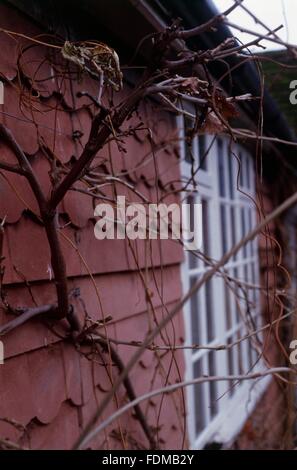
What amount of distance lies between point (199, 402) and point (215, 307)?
631mm

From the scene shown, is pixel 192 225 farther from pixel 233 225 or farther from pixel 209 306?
pixel 233 225

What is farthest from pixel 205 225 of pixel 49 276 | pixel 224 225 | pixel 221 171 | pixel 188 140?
pixel 49 276

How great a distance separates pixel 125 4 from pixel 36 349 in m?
1.11

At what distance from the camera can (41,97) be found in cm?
151

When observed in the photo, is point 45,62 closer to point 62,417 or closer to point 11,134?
point 11,134

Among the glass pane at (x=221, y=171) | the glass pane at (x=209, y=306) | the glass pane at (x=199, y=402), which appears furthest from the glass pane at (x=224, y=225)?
Answer: the glass pane at (x=199, y=402)

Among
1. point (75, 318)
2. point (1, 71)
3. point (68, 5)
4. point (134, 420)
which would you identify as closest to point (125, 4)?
point (68, 5)

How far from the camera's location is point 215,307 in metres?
3.38

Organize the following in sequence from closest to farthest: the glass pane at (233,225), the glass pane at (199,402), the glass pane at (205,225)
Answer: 1. the glass pane at (199,402)
2. the glass pane at (205,225)
3. the glass pane at (233,225)

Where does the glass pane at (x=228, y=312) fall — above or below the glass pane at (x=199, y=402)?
above

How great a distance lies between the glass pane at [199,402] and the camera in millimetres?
3014

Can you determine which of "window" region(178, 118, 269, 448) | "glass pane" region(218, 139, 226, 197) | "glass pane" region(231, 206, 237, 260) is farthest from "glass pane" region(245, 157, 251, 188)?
"glass pane" region(218, 139, 226, 197)

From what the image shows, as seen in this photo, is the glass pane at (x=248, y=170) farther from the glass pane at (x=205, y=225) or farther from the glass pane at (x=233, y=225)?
the glass pane at (x=205, y=225)

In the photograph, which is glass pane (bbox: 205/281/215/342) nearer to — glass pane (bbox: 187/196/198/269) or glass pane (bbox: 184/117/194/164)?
glass pane (bbox: 187/196/198/269)
